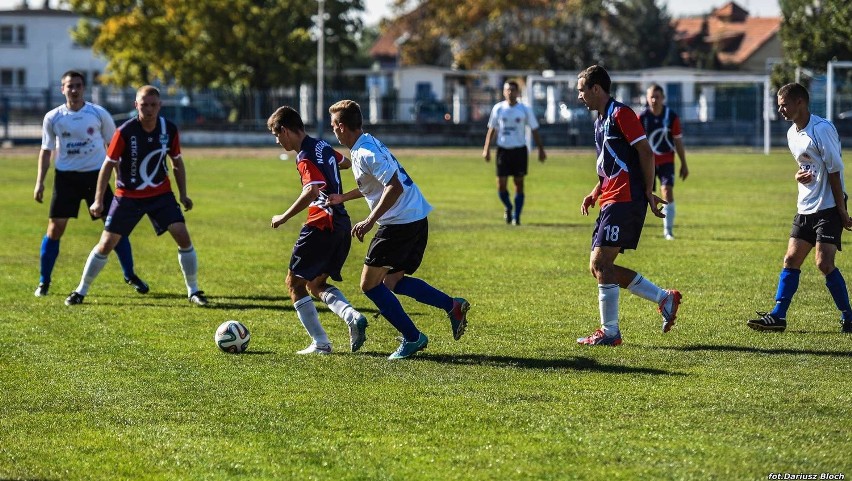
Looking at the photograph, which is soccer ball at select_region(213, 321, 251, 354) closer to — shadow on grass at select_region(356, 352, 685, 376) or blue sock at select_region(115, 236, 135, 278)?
shadow on grass at select_region(356, 352, 685, 376)

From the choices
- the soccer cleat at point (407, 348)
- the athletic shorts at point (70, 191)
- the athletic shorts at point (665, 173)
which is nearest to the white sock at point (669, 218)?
the athletic shorts at point (665, 173)

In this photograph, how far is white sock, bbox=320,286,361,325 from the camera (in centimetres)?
894

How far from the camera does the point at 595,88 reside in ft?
29.1

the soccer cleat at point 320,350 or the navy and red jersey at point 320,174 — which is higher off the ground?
the navy and red jersey at point 320,174

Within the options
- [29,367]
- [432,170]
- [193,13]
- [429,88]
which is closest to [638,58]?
[429,88]

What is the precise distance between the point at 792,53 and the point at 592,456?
52341 millimetres

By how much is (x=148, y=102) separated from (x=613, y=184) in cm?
431

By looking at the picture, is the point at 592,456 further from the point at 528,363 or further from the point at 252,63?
the point at 252,63

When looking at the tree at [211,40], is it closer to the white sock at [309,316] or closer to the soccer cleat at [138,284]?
the soccer cleat at [138,284]

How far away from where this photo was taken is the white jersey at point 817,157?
9352 mm

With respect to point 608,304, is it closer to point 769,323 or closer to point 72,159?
point 769,323

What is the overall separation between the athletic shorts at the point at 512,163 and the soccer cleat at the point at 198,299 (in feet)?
27.1

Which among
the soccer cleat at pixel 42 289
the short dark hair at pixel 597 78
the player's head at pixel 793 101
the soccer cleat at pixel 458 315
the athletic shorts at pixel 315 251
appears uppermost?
the short dark hair at pixel 597 78

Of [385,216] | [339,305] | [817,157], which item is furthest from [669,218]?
[385,216]
